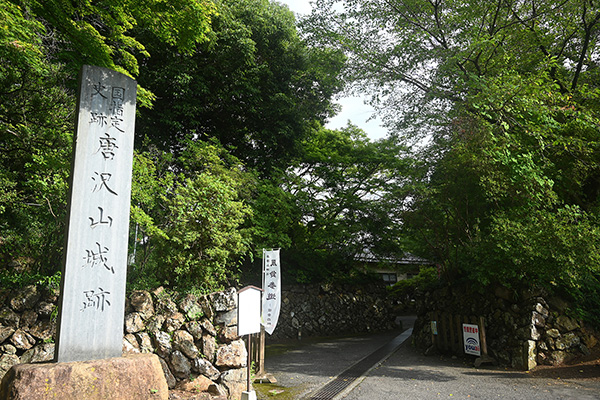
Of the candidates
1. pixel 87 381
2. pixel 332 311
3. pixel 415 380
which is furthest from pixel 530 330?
pixel 87 381

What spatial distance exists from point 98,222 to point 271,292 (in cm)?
481

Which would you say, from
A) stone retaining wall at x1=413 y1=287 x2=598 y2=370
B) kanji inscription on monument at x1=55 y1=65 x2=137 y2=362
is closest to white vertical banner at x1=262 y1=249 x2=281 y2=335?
kanji inscription on monument at x1=55 y1=65 x2=137 y2=362

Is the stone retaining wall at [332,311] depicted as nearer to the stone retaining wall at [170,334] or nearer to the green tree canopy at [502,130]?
the green tree canopy at [502,130]

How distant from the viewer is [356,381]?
8047 mm

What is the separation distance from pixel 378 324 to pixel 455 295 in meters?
7.65

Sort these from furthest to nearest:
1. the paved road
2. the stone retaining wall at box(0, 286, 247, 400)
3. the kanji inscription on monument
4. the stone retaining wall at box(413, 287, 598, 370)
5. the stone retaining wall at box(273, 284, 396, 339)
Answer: the stone retaining wall at box(273, 284, 396, 339) < the stone retaining wall at box(413, 287, 598, 370) < the paved road < the stone retaining wall at box(0, 286, 247, 400) < the kanji inscription on monument

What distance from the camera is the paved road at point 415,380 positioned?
6.92m

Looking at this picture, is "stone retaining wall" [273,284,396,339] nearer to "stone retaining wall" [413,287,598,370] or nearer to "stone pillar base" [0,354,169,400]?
"stone retaining wall" [413,287,598,370]

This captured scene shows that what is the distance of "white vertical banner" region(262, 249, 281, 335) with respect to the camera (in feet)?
27.2

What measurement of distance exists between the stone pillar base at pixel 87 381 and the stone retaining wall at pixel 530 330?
879cm

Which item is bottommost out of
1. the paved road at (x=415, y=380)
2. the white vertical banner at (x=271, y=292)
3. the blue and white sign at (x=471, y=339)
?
the paved road at (x=415, y=380)

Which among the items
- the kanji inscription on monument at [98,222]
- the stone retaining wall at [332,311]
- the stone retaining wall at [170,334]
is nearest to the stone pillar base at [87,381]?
the kanji inscription on monument at [98,222]

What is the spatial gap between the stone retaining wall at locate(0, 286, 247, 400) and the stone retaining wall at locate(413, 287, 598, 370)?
23.0ft

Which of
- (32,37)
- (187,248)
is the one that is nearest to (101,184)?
A: (187,248)
